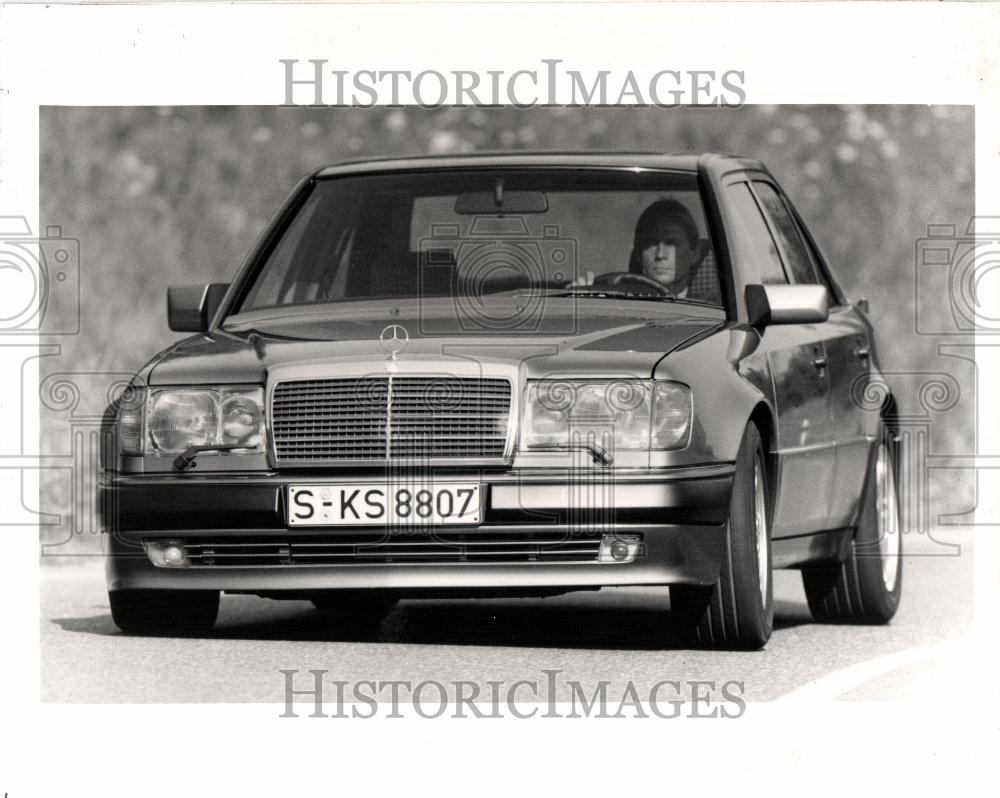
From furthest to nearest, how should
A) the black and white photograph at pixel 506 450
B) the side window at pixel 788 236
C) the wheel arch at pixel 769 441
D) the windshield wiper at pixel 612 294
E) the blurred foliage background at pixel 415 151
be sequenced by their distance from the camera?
the blurred foliage background at pixel 415 151
the side window at pixel 788 236
the windshield wiper at pixel 612 294
the wheel arch at pixel 769 441
the black and white photograph at pixel 506 450

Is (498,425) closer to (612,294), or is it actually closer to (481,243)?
(612,294)

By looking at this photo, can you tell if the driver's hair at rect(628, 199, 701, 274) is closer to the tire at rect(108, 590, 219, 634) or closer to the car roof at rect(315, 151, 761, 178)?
the car roof at rect(315, 151, 761, 178)

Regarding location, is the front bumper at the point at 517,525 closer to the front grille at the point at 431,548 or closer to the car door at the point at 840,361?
the front grille at the point at 431,548

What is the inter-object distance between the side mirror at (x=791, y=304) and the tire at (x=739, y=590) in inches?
20.1

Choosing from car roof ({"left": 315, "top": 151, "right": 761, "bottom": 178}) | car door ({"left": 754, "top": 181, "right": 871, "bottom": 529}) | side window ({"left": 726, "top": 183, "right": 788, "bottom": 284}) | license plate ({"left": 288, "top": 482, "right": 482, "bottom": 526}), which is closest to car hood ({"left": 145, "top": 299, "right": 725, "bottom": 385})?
side window ({"left": 726, "top": 183, "right": 788, "bottom": 284})

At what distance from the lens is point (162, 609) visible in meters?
9.16

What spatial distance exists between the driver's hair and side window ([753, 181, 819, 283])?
621 millimetres

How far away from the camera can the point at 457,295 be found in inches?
373

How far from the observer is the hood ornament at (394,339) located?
8.64 meters

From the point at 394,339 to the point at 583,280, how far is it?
4.02 feet

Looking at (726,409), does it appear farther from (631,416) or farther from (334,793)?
(334,793)

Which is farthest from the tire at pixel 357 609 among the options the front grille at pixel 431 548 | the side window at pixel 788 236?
the side window at pixel 788 236

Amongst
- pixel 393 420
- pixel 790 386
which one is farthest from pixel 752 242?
pixel 393 420

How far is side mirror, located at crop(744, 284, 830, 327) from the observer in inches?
359
